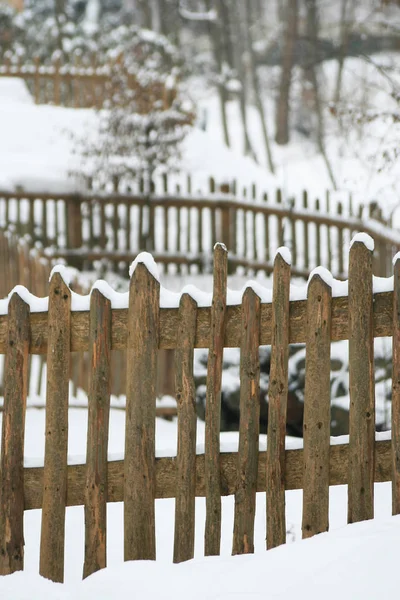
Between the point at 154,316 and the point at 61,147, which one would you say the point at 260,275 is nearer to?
the point at 61,147

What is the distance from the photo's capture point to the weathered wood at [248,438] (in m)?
3.62

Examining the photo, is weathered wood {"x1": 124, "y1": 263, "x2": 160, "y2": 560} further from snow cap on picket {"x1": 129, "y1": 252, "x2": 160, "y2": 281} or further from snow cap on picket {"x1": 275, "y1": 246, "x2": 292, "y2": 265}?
snow cap on picket {"x1": 275, "y1": 246, "x2": 292, "y2": 265}

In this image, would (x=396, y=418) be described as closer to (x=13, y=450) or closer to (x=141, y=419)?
(x=141, y=419)

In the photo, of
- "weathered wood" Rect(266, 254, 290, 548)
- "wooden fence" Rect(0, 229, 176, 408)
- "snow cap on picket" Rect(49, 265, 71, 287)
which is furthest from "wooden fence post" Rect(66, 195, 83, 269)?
"weathered wood" Rect(266, 254, 290, 548)

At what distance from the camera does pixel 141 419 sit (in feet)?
11.9

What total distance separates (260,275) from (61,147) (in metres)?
5.86

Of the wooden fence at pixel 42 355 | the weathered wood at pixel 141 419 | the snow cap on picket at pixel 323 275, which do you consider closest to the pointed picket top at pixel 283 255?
the snow cap on picket at pixel 323 275

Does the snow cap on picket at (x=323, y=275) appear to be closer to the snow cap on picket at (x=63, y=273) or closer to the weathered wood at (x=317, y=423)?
the weathered wood at (x=317, y=423)

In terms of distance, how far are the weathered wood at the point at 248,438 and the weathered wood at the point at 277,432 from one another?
0.06 m

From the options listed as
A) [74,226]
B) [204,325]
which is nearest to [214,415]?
[204,325]

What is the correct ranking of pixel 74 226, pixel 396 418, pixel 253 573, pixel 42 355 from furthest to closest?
pixel 74 226, pixel 42 355, pixel 396 418, pixel 253 573

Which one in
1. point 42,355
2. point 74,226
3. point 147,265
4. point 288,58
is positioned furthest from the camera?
point 288,58

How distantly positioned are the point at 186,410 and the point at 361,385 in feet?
2.47

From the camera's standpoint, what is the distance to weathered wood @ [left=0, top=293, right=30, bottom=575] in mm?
3594
